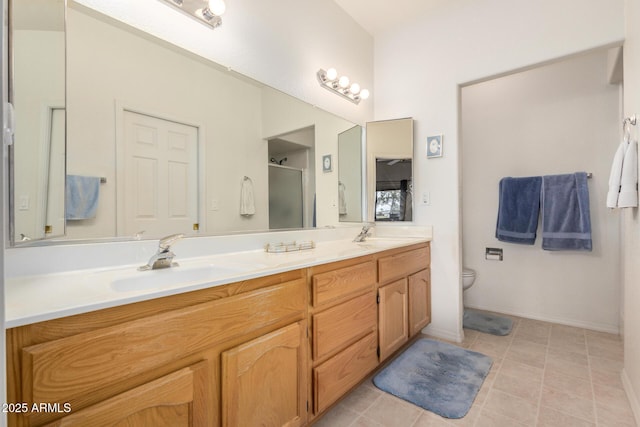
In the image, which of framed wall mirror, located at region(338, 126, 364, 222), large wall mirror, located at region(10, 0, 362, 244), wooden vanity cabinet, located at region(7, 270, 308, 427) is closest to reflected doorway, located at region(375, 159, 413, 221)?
framed wall mirror, located at region(338, 126, 364, 222)

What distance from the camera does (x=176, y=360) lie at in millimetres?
784

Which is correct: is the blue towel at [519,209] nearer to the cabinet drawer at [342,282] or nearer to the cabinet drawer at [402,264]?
the cabinet drawer at [402,264]

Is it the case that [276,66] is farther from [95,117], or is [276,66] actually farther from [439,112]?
[439,112]

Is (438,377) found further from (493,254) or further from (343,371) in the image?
(493,254)

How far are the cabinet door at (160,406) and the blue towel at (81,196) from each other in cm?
69

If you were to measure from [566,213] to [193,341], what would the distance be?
2950 mm

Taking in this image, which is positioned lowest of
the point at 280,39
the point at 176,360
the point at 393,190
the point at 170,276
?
the point at 176,360

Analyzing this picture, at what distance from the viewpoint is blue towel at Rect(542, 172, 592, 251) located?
91.8 inches

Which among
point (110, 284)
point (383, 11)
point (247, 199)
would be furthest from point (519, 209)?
point (110, 284)

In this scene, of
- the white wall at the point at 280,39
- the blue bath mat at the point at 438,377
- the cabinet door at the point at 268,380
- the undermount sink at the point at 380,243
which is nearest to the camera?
the cabinet door at the point at 268,380

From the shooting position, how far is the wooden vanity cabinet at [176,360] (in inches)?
23.2

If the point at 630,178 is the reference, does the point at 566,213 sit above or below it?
below

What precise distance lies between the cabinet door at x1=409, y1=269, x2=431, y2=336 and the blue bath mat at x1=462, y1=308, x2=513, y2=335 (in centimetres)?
52

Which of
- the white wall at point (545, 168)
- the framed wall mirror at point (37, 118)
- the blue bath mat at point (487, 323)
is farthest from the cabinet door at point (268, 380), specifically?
the white wall at point (545, 168)
